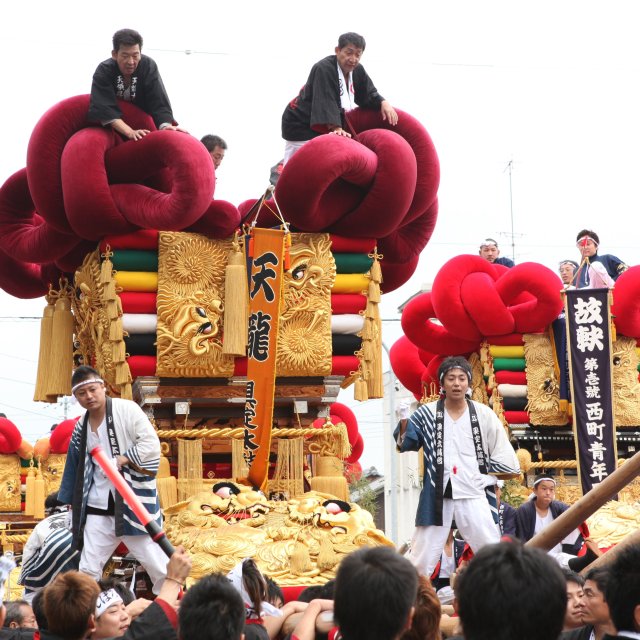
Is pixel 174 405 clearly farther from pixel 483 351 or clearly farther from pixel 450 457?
pixel 483 351

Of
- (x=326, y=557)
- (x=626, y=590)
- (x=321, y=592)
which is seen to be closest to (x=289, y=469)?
(x=326, y=557)

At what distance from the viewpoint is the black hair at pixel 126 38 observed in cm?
992

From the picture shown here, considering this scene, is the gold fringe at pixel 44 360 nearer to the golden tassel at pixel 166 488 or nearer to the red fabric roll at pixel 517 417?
the golden tassel at pixel 166 488

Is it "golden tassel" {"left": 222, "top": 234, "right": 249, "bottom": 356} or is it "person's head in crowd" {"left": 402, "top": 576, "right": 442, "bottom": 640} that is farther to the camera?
"golden tassel" {"left": 222, "top": 234, "right": 249, "bottom": 356}

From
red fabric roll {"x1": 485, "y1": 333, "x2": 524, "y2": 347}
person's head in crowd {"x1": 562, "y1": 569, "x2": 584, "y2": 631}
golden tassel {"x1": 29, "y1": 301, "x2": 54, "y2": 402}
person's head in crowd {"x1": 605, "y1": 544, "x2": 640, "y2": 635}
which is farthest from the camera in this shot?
red fabric roll {"x1": 485, "y1": 333, "x2": 524, "y2": 347}

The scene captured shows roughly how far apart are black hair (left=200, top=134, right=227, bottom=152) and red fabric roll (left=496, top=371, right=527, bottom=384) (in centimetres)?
551

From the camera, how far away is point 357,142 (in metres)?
10.3

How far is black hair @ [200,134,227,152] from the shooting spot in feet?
37.3

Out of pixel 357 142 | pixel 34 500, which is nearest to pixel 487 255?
pixel 357 142

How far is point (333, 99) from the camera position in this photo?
10469 millimetres

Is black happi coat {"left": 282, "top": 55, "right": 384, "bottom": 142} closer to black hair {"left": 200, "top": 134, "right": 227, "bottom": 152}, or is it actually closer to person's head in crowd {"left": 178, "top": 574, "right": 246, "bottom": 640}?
black hair {"left": 200, "top": 134, "right": 227, "bottom": 152}

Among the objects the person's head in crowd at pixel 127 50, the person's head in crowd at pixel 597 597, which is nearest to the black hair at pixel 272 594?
the person's head in crowd at pixel 597 597

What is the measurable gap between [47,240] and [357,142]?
3.14 metres

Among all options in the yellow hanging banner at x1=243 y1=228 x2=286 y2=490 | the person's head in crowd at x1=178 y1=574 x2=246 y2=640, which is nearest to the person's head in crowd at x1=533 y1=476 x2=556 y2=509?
the yellow hanging banner at x1=243 y1=228 x2=286 y2=490
